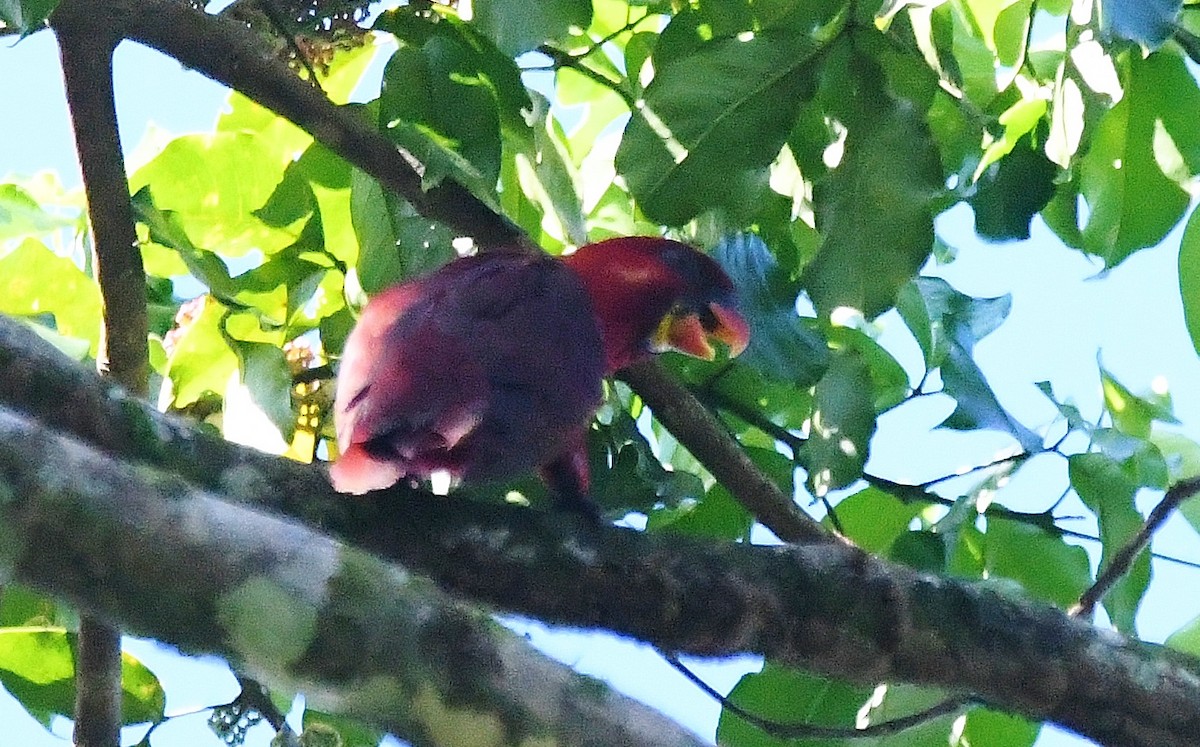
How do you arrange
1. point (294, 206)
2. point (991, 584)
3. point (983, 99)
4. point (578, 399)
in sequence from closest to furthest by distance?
point (991, 584), point (578, 399), point (294, 206), point (983, 99)

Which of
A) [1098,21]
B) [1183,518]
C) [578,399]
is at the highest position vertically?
[1098,21]

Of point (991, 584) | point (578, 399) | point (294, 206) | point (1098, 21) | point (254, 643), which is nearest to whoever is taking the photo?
point (254, 643)

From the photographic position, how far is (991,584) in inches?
48.6

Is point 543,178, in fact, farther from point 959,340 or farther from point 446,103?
point 959,340

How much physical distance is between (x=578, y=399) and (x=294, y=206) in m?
0.43

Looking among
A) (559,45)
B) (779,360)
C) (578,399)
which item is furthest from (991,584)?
(559,45)

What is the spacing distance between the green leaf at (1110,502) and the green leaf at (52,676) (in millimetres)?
1093

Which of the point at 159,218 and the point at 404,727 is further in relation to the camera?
the point at 159,218

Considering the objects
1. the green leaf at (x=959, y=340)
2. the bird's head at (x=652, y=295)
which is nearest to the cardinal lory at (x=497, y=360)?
the bird's head at (x=652, y=295)

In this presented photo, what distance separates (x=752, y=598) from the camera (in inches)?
45.8

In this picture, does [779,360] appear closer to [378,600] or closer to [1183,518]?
[1183,518]

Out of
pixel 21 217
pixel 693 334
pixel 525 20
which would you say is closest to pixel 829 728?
pixel 693 334

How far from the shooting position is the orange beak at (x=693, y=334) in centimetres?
165

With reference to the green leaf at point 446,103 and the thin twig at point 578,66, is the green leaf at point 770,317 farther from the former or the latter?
the green leaf at point 446,103
